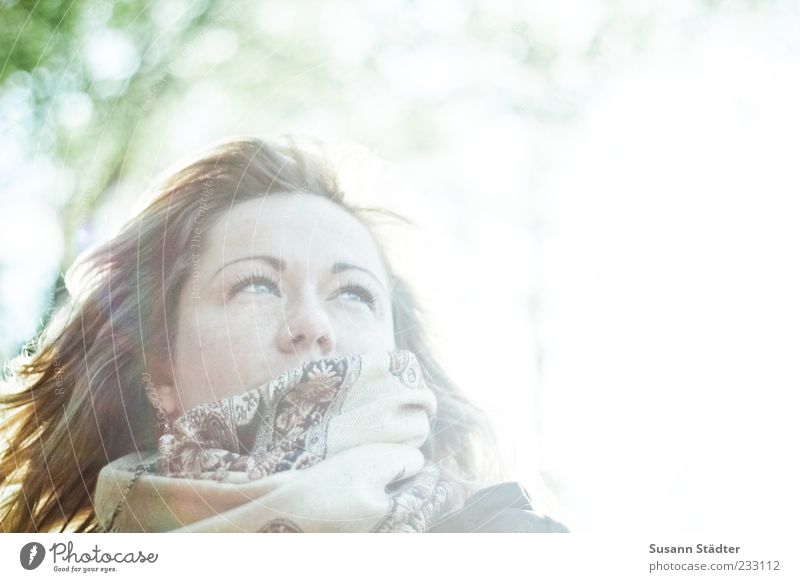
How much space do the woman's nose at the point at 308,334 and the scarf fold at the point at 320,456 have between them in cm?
2

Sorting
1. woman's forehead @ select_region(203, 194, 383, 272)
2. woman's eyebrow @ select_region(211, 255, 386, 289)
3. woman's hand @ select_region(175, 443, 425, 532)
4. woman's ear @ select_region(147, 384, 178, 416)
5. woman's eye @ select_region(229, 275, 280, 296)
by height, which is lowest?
woman's hand @ select_region(175, 443, 425, 532)

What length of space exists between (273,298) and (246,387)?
0.11 meters

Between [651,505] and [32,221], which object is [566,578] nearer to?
[651,505]

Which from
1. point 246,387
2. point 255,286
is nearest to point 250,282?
point 255,286

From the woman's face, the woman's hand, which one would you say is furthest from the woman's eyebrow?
the woman's hand

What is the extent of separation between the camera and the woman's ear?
114cm

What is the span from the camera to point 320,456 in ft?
3.64

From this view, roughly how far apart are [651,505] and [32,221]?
88 cm

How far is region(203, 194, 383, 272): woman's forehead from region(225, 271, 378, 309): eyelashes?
0.09ft

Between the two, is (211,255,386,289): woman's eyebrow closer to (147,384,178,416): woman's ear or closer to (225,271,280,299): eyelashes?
(225,271,280,299): eyelashes

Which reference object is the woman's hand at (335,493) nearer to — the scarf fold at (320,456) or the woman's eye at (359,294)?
the scarf fold at (320,456)

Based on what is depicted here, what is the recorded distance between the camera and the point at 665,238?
1174 mm

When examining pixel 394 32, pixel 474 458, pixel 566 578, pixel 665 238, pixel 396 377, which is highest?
pixel 394 32

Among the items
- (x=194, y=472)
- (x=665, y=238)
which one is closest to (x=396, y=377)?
(x=194, y=472)
